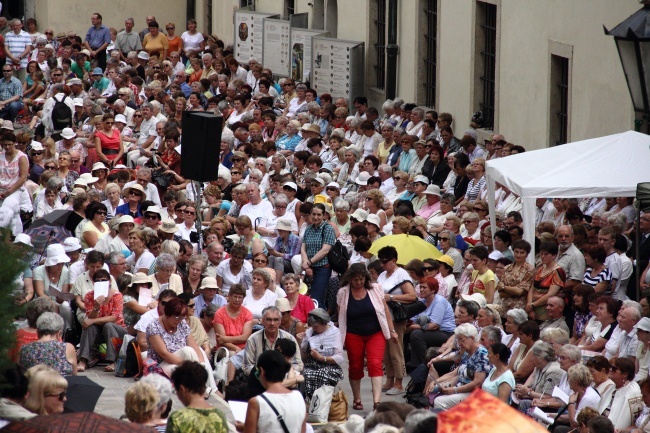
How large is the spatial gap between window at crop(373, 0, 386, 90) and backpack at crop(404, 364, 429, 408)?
13361mm

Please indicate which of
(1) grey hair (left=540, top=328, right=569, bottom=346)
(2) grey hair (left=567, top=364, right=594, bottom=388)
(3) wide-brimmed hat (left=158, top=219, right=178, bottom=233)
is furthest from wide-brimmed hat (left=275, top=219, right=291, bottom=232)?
(2) grey hair (left=567, top=364, right=594, bottom=388)

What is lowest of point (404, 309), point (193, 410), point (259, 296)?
point (404, 309)

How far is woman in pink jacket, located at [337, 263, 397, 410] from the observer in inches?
480

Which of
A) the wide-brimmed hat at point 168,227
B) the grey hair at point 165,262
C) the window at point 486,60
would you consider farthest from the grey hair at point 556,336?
the window at point 486,60

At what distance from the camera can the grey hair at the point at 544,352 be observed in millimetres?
11102

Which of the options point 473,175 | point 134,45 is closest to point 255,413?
point 473,175

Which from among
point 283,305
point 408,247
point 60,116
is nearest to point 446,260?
point 408,247

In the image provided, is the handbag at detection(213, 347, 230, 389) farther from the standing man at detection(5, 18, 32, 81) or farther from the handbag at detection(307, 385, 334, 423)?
the standing man at detection(5, 18, 32, 81)

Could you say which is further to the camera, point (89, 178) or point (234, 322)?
point (89, 178)

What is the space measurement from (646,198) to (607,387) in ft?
5.91

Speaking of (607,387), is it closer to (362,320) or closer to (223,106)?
(362,320)

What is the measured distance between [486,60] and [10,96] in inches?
417

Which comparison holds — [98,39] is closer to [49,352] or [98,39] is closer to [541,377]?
[541,377]

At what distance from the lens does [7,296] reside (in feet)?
17.9
